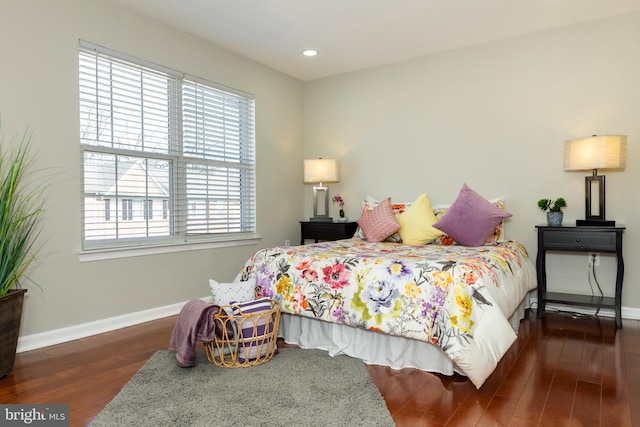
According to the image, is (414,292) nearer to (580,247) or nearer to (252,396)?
(252,396)

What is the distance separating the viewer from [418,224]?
3873 mm

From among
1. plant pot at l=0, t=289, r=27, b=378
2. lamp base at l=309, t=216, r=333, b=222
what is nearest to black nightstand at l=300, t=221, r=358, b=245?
lamp base at l=309, t=216, r=333, b=222

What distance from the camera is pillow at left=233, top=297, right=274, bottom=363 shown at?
250cm


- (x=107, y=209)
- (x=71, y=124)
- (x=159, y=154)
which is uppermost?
(x=71, y=124)

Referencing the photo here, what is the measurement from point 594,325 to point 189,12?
13.4ft

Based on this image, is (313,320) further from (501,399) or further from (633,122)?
(633,122)

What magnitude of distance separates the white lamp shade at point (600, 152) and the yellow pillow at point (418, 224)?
1.22 meters

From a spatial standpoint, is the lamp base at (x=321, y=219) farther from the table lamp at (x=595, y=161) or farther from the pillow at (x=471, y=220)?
the table lamp at (x=595, y=161)

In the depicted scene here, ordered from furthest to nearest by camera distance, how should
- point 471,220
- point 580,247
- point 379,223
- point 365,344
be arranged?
1. point 379,223
2. point 471,220
3. point 580,247
4. point 365,344

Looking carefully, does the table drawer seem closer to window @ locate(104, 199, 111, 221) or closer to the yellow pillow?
the yellow pillow

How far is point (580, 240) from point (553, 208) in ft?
1.26

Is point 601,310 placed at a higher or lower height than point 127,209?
lower

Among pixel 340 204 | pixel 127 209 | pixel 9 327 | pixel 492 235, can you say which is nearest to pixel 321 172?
pixel 340 204

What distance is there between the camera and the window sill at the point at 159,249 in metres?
3.26
